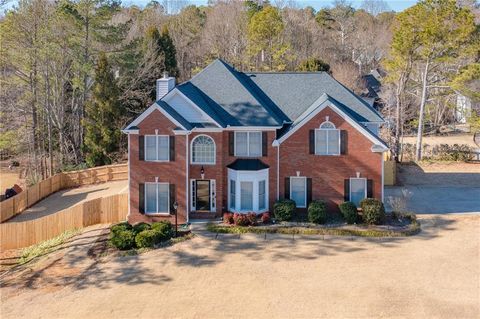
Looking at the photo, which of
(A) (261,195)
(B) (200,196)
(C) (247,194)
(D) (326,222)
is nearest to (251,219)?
(C) (247,194)

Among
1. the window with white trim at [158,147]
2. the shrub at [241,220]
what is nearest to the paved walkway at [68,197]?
the window with white trim at [158,147]

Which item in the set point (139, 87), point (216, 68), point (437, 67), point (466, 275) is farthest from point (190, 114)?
point (437, 67)

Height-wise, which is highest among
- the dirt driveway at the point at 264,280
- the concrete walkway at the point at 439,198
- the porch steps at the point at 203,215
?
the concrete walkway at the point at 439,198

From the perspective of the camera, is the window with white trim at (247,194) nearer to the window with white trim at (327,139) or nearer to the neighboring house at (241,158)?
the neighboring house at (241,158)

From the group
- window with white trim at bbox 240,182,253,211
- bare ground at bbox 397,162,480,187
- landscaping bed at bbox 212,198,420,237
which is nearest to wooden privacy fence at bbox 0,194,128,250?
landscaping bed at bbox 212,198,420,237

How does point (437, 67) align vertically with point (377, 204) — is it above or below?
above

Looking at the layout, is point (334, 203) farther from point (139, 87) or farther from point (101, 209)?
point (139, 87)

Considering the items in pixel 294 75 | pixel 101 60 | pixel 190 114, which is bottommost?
pixel 190 114

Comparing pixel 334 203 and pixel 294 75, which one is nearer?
pixel 334 203
